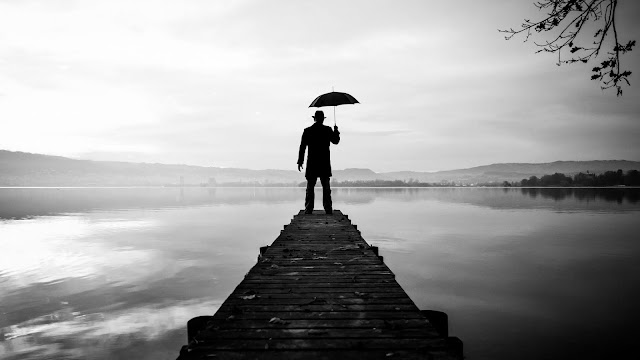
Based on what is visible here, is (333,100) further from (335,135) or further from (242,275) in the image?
(242,275)

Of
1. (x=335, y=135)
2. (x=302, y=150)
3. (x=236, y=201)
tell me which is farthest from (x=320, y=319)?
(x=236, y=201)

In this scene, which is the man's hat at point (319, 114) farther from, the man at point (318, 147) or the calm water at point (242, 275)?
the calm water at point (242, 275)

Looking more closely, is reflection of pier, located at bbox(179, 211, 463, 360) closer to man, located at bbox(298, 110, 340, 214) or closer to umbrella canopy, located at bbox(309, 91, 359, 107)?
man, located at bbox(298, 110, 340, 214)

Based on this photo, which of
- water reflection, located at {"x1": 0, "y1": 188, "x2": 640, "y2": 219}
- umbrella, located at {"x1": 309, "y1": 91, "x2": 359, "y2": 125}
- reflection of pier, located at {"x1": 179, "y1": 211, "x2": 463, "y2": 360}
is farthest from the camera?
water reflection, located at {"x1": 0, "y1": 188, "x2": 640, "y2": 219}

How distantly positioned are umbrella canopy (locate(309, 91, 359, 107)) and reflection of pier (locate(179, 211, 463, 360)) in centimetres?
637

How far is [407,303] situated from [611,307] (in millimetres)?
11481

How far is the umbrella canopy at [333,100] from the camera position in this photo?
38.3ft

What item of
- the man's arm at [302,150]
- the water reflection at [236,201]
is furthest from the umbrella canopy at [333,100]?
the water reflection at [236,201]

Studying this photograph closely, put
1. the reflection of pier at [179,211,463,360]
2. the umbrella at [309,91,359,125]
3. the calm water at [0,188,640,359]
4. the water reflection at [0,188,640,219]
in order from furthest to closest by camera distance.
Result: the water reflection at [0,188,640,219] → the umbrella at [309,91,359,125] → the calm water at [0,188,640,359] → the reflection of pier at [179,211,463,360]

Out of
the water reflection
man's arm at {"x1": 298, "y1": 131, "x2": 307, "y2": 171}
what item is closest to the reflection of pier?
man's arm at {"x1": 298, "y1": 131, "x2": 307, "y2": 171}

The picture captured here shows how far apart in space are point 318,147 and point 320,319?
857cm

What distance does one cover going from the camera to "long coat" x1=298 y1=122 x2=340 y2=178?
11.9 metres

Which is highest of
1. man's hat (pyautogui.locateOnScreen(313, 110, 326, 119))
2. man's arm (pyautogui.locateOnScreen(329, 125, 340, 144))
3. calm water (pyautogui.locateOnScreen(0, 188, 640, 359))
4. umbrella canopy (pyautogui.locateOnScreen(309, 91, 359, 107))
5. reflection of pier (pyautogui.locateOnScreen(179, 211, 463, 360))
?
umbrella canopy (pyautogui.locateOnScreen(309, 91, 359, 107))

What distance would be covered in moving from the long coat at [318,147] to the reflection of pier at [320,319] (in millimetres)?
5758
